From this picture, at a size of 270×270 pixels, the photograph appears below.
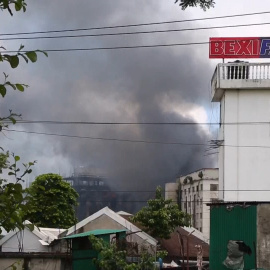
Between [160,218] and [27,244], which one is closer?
[160,218]

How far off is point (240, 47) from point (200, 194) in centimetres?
2407

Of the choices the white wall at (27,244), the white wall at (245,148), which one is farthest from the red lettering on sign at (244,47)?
the white wall at (27,244)

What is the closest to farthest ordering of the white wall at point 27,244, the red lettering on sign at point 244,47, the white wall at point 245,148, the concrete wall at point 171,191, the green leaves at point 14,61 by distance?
1. the green leaves at point 14,61
2. the red lettering on sign at point 244,47
3. the white wall at point 27,244
4. the white wall at point 245,148
5. the concrete wall at point 171,191

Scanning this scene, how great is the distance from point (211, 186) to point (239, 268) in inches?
1333

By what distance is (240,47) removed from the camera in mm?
34719

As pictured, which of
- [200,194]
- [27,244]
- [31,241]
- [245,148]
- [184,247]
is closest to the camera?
[27,244]

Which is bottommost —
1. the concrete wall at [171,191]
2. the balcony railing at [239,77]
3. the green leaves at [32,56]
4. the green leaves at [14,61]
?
the green leaves at [14,61]

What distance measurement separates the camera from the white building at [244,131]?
35.8m

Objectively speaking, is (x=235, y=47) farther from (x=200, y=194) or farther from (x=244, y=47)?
(x=200, y=194)

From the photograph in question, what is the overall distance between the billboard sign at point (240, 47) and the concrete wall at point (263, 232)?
1390 cm

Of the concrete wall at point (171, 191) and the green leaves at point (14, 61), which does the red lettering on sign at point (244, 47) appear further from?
the concrete wall at point (171, 191)

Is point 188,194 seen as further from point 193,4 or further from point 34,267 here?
point 193,4

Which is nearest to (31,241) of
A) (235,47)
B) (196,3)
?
(235,47)

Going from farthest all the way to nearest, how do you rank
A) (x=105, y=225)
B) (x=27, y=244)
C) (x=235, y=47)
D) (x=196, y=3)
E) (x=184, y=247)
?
(x=184, y=247), (x=27, y=244), (x=235, y=47), (x=105, y=225), (x=196, y=3)
